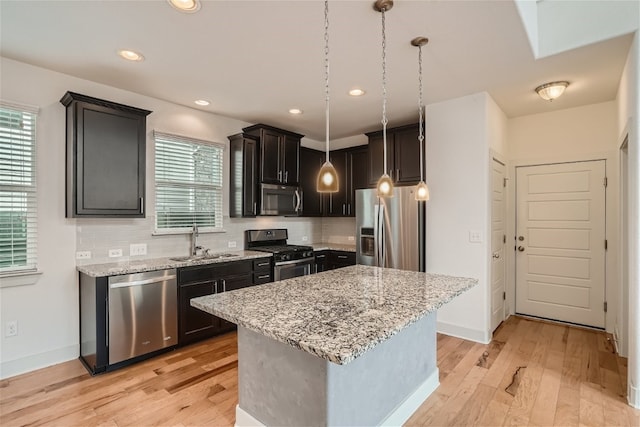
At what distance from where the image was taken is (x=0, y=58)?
8.87 feet

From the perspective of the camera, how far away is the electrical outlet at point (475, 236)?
352 centimetres

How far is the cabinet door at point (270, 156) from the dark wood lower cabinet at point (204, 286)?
1.16 meters

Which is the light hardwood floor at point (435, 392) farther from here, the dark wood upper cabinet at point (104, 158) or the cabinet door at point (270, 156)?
the cabinet door at point (270, 156)

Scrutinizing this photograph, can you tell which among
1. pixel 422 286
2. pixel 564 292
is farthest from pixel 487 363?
pixel 564 292

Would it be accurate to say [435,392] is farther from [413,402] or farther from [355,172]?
[355,172]

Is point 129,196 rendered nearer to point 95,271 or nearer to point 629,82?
point 95,271

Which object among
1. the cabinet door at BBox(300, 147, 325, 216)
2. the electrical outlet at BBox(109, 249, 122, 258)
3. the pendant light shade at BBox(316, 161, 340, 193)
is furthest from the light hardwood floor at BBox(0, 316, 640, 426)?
the cabinet door at BBox(300, 147, 325, 216)

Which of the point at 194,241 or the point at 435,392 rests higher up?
the point at 194,241

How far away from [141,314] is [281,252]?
1.70m

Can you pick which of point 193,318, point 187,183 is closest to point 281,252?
point 193,318

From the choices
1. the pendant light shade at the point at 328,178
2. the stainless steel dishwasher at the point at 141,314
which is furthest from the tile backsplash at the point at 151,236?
the pendant light shade at the point at 328,178

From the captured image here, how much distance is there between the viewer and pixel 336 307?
171cm

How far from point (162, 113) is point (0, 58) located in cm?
131

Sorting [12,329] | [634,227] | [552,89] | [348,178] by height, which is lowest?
[12,329]
